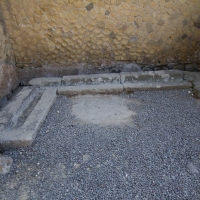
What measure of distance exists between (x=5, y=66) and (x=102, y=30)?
160 centimetres

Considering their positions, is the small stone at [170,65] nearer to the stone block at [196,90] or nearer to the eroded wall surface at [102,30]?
the eroded wall surface at [102,30]

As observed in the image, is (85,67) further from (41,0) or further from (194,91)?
(194,91)

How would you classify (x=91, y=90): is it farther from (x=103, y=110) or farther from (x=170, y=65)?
(x=170, y=65)

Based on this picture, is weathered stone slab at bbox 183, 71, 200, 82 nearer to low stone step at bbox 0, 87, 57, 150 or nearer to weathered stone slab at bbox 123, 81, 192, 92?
weathered stone slab at bbox 123, 81, 192, 92

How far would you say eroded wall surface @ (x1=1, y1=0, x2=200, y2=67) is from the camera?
9.57 ft

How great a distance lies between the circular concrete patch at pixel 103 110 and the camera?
229 cm

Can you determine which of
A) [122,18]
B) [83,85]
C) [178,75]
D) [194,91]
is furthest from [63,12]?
[194,91]

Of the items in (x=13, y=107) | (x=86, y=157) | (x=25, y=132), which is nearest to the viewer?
(x=86, y=157)

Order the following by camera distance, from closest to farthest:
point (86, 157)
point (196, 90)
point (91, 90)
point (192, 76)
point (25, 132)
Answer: point (86, 157)
point (25, 132)
point (196, 90)
point (91, 90)
point (192, 76)

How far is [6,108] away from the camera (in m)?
2.44

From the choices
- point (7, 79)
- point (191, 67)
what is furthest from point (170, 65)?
point (7, 79)

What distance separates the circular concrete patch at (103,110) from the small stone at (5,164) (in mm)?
914

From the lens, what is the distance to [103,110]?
2.49 m

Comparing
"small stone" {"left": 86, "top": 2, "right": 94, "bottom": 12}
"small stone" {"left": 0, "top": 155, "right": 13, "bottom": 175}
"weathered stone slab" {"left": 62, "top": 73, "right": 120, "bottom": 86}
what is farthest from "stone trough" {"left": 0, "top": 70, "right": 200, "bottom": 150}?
"small stone" {"left": 86, "top": 2, "right": 94, "bottom": 12}
